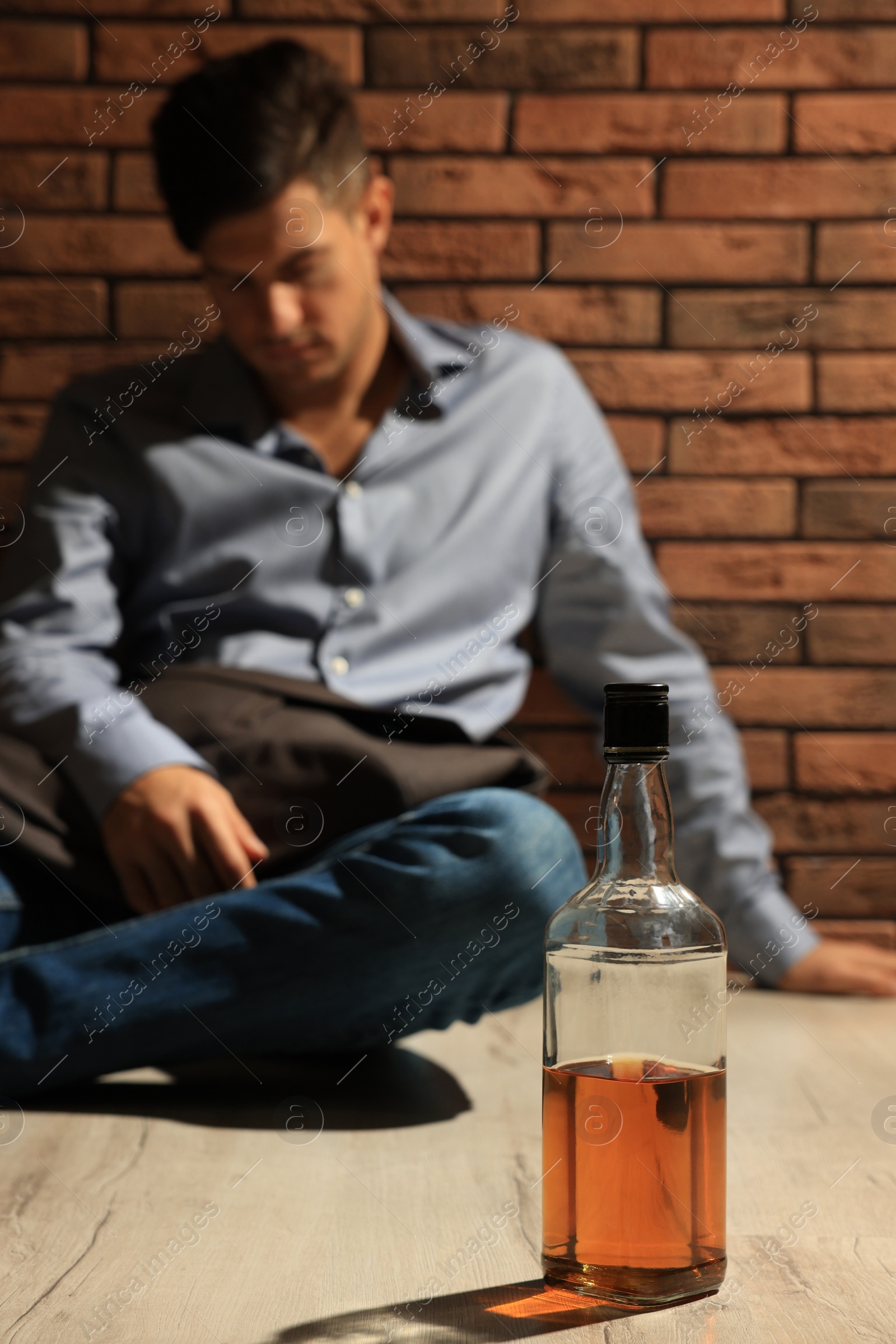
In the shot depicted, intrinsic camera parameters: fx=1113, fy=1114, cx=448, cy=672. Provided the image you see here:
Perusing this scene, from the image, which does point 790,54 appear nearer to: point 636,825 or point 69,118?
point 69,118

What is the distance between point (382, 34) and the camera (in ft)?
5.64

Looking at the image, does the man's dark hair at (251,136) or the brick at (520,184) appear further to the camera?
the brick at (520,184)

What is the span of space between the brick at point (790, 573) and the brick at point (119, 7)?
1.14 meters

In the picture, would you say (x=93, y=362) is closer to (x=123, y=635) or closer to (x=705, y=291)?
(x=123, y=635)

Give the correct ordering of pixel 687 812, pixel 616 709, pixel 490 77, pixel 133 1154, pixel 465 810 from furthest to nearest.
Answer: pixel 490 77 < pixel 687 812 < pixel 465 810 < pixel 133 1154 < pixel 616 709

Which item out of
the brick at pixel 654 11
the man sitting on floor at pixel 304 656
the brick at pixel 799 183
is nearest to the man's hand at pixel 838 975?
the man sitting on floor at pixel 304 656

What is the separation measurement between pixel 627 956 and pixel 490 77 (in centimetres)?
151

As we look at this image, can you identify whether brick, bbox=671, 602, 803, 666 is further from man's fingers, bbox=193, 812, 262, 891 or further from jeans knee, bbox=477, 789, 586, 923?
man's fingers, bbox=193, 812, 262, 891

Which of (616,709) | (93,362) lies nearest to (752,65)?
(93,362)

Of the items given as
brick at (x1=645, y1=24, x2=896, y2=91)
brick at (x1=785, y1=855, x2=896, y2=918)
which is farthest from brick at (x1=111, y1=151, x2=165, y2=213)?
brick at (x1=785, y1=855, x2=896, y2=918)

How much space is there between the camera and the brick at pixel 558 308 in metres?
1.73

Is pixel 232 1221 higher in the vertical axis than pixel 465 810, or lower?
lower

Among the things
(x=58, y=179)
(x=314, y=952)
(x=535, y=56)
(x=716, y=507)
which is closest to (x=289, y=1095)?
(x=314, y=952)

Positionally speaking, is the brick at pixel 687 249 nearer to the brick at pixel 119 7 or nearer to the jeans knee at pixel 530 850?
the brick at pixel 119 7
